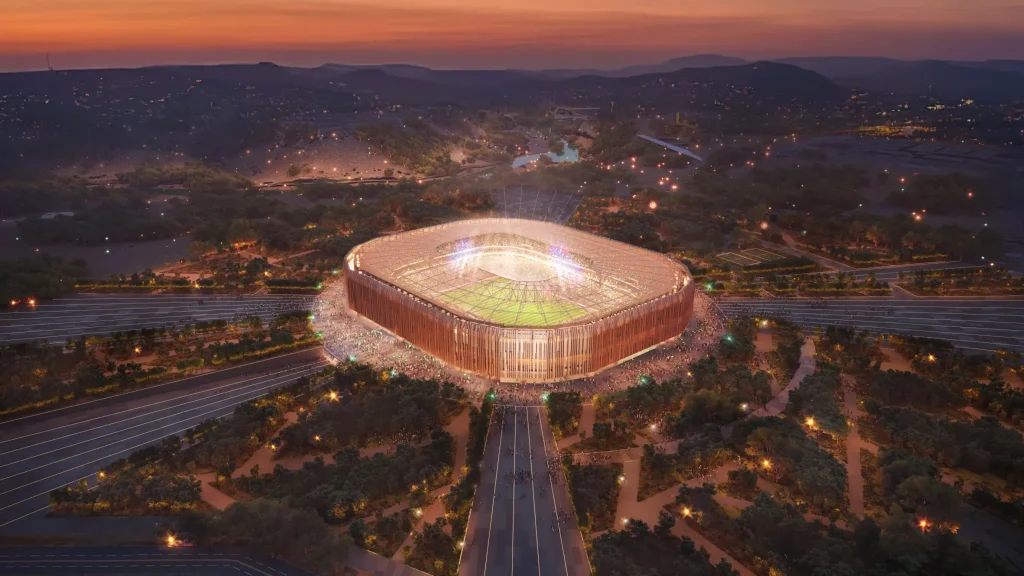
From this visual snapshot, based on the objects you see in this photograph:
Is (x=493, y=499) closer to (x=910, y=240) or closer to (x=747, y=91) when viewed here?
(x=910, y=240)

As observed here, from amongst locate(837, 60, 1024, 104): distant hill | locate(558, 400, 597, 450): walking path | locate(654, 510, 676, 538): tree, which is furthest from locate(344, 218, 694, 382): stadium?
locate(837, 60, 1024, 104): distant hill

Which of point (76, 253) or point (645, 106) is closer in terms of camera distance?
point (76, 253)

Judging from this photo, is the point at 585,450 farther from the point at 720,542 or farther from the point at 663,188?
the point at 663,188

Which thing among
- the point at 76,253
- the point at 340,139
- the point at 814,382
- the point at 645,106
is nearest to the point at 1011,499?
the point at 814,382

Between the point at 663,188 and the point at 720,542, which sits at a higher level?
the point at 663,188

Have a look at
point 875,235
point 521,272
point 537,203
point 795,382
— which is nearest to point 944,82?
point 875,235

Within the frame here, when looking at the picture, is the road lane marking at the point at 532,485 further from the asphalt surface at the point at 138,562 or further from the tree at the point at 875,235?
the tree at the point at 875,235

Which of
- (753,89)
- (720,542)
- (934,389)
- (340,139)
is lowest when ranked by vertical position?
(720,542)
